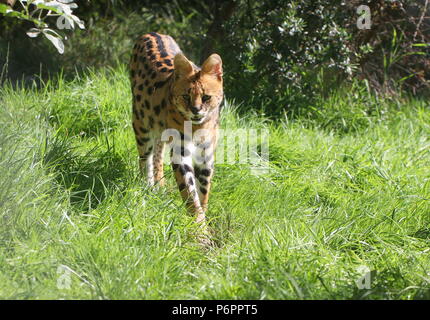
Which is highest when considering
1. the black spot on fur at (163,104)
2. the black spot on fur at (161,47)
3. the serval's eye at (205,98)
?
the black spot on fur at (161,47)

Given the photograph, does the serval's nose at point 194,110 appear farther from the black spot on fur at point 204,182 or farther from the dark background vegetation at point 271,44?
the dark background vegetation at point 271,44

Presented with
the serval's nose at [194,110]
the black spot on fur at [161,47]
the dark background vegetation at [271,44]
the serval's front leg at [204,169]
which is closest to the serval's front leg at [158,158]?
the serval's front leg at [204,169]

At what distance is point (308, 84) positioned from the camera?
6543mm

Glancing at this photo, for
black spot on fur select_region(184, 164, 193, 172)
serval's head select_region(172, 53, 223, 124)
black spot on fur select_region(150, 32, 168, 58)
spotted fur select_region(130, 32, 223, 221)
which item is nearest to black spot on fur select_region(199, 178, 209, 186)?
spotted fur select_region(130, 32, 223, 221)

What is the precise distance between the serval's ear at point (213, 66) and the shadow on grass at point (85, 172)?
38.1 inches

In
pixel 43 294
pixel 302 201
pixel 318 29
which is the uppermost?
pixel 318 29

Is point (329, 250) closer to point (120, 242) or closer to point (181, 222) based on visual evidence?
point (181, 222)

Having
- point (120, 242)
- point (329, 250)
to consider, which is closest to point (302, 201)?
point (329, 250)

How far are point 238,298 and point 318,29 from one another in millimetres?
3717

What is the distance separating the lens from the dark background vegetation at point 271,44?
6.38 metres

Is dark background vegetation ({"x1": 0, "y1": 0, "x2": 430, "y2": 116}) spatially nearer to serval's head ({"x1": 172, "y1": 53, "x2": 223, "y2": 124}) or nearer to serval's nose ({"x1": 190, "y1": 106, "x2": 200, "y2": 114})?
serval's head ({"x1": 172, "y1": 53, "x2": 223, "y2": 124})

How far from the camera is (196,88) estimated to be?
4422 mm

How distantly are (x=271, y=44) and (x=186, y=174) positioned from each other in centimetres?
232
